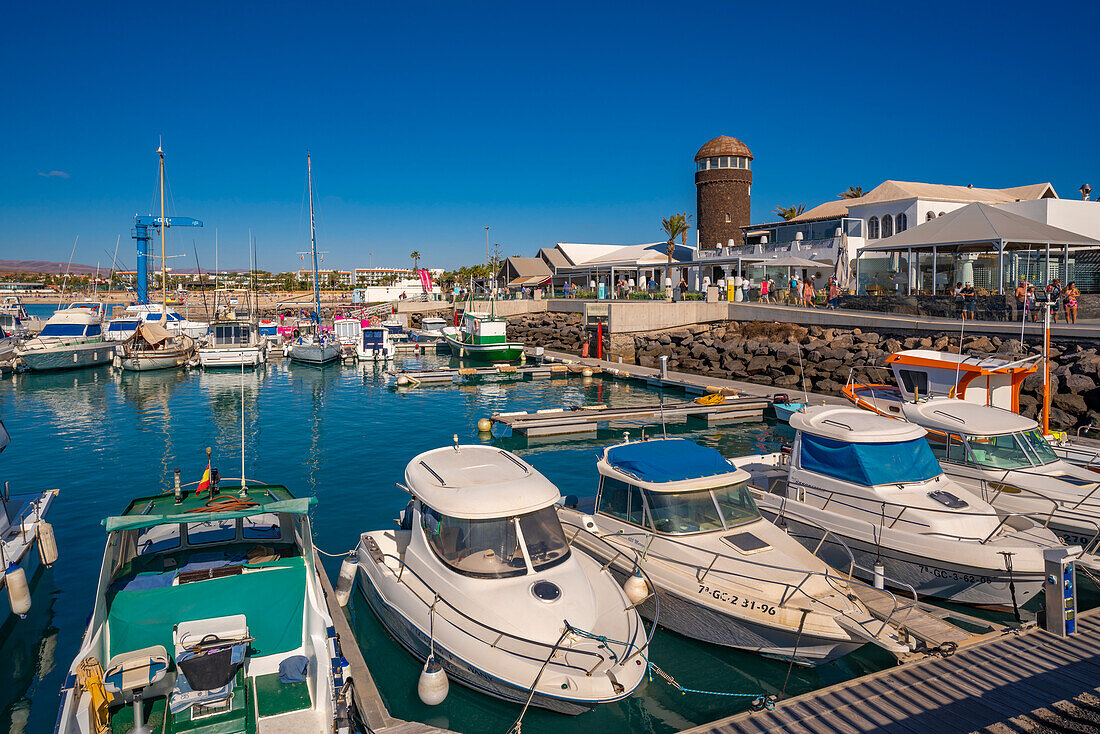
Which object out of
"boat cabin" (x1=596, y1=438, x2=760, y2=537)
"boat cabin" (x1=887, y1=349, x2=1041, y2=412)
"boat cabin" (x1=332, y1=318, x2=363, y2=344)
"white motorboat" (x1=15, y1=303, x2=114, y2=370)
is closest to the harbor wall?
"boat cabin" (x1=887, y1=349, x2=1041, y2=412)

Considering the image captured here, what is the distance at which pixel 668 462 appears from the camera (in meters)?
10.7

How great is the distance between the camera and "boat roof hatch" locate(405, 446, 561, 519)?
8758mm

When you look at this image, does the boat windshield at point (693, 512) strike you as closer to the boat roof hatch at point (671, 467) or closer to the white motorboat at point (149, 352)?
the boat roof hatch at point (671, 467)

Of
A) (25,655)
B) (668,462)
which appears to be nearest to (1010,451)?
(668,462)

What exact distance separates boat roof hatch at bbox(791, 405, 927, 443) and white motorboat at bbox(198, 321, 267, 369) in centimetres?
3671

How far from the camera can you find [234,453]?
22328 mm

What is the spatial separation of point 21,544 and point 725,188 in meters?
62.7

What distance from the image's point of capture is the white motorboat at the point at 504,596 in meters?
7.54

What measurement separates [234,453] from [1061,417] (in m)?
27.0

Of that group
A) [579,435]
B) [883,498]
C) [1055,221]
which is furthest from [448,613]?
[1055,221]

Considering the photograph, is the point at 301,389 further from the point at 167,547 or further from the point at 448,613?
the point at 448,613

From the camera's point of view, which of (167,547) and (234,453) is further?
(234,453)

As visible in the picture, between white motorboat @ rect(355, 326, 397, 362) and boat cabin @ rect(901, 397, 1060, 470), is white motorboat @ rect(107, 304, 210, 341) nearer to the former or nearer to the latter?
white motorboat @ rect(355, 326, 397, 362)

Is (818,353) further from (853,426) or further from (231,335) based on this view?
(231,335)
